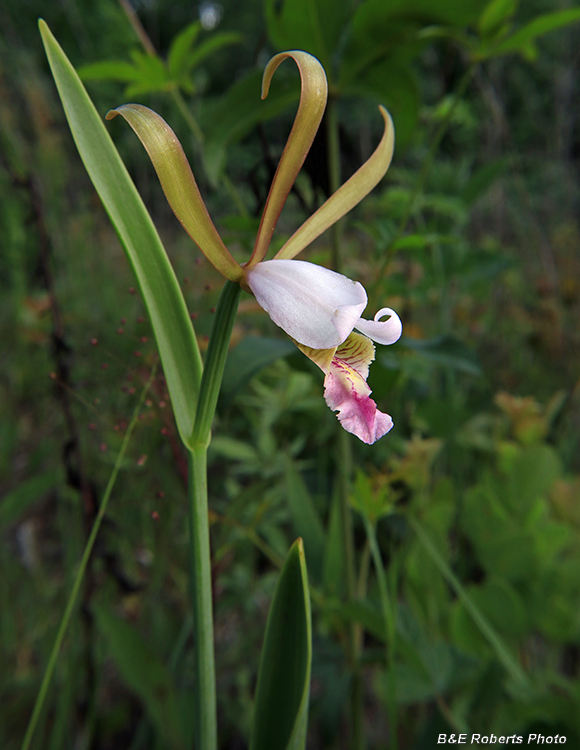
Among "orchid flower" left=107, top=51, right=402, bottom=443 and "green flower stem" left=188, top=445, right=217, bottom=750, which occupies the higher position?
"orchid flower" left=107, top=51, right=402, bottom=443

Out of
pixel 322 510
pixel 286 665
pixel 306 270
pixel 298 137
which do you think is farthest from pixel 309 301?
pixel 322 510

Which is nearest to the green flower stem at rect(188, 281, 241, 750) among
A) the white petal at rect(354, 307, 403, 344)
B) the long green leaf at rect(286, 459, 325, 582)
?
the white petal at rect(354, 307, 403, 344)

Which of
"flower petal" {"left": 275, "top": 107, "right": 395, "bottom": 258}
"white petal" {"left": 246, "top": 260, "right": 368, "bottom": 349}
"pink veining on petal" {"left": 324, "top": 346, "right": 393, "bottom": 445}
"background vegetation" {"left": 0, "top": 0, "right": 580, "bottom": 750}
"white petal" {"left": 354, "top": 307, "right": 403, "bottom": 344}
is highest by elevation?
"flower petal" {"left": 275, "top": 107, "right": 395, "bottom": 258}

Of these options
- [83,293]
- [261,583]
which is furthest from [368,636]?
[83,293]

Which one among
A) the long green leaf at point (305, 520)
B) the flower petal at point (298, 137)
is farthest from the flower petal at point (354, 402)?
→ the long green leaf at point (305, 520)

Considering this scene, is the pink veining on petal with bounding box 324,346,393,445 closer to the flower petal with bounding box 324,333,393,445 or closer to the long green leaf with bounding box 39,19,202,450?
the flower petal with bounding box 324,333,393,445

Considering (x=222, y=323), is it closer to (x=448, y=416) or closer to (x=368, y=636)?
(x=448, y=416)

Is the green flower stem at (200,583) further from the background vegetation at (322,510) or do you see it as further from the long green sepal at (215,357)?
the background vegetation at (322,510)
